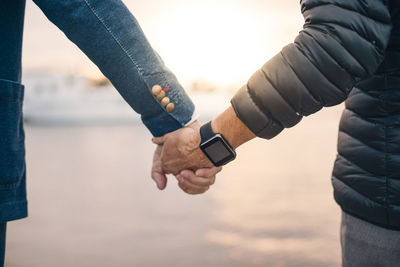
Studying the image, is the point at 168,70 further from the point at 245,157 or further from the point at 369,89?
the point at 245,157

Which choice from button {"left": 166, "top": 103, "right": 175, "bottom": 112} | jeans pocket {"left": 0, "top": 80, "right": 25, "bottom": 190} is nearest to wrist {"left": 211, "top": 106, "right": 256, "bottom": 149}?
button {"left": 166, "top": 103, "right": 175, "bottom": 112}

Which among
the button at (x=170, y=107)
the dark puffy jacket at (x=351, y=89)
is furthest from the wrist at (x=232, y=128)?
the button at (x=170, y=107)

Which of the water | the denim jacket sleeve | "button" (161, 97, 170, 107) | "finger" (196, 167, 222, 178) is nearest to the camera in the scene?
the denim jacket sleeve

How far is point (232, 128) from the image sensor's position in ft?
5.38

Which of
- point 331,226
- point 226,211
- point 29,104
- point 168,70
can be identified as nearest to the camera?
point 168,70

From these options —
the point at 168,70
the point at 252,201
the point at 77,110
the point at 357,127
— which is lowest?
the point at 252,201

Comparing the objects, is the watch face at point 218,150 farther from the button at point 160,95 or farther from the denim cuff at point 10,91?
the denim cuff at point 10,91

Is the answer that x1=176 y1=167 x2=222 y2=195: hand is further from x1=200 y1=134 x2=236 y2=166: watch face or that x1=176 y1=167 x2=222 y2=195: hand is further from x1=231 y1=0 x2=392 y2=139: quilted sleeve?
x1=231 y1=0 x2=392 y2=139: quilted sleeve

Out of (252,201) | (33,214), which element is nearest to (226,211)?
(252,201)

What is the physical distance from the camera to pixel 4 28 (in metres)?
1.31

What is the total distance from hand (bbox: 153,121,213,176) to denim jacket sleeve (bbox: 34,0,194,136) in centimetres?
5

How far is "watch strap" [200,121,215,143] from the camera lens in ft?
5.72

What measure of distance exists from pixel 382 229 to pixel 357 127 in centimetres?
36

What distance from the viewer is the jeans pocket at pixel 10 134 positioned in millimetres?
1307
